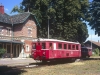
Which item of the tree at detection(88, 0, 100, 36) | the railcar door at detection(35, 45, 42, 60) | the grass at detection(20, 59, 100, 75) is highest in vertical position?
the tree at detection(88, 0, 100, 36)

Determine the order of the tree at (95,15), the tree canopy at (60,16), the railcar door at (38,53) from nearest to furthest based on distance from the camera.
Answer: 1. the railcar door at (38,53)
2. the tree at (95,15)
3. the tree canopy at (60,16)

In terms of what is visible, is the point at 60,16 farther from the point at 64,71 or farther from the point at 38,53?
the point at 64,71

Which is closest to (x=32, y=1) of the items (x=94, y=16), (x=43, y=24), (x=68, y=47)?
(x=43, y=24)

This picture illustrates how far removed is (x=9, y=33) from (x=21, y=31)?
8.11ft

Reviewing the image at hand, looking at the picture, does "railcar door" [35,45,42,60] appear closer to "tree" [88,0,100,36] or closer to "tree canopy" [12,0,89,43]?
"tree" [88,0,100,36]

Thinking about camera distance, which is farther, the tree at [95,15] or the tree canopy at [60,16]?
the tree canopy at [60,16]

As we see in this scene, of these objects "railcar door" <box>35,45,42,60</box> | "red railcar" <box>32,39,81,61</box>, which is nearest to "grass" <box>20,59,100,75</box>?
"red railcar" <box>32,39,81,61</box>

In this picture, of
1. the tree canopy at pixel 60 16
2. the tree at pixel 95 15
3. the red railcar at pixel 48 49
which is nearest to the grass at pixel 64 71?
the red railcar at pixel 48 49

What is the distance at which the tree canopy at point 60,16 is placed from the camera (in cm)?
4357

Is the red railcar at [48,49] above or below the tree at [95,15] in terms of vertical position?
below

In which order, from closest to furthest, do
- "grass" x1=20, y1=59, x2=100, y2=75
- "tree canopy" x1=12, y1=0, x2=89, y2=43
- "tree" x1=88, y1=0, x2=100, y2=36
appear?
1. "grass" x1=20, y1=59, x2=100, y2=75
2. "tree" x1=88, y1=0, x2=100, y2=36
3. "tree canopy" x1=12, y1=0, x2=89, y2=43

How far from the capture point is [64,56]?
81.0ft

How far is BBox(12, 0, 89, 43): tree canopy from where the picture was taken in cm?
4357

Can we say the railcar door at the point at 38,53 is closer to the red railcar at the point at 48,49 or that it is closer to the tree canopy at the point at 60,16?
the red railcar at the point at 48,49
